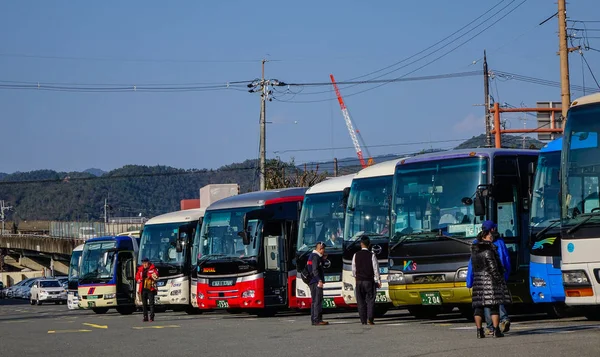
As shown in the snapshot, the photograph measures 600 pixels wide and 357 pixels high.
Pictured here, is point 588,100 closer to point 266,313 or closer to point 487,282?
point 487,282

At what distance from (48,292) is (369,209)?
Result: 38.2m

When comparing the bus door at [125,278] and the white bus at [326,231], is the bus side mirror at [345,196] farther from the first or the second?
the bus door at [125,278]

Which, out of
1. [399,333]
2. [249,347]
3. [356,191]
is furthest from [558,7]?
[249,347]

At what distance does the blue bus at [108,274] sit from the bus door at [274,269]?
36.7ft

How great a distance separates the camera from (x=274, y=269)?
1118 inches

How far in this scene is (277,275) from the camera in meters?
28.4

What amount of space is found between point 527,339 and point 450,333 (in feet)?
7.23

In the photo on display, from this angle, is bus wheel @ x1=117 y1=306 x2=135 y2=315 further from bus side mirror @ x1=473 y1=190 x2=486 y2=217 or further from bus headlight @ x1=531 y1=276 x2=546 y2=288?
bus headlight @ x1=531 y1=276 x2=546 y2=288

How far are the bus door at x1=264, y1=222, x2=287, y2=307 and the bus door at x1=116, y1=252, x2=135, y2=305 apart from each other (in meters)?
11.4

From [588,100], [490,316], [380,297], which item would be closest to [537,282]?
[490,316]

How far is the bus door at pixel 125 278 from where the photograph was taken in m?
38.8

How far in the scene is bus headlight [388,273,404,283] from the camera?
68.5 feet

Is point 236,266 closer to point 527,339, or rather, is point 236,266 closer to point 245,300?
point 245,300

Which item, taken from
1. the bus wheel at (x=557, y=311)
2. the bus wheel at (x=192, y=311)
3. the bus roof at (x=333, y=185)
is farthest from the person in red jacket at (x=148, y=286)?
the bus wheel at (x=557, y=311)
